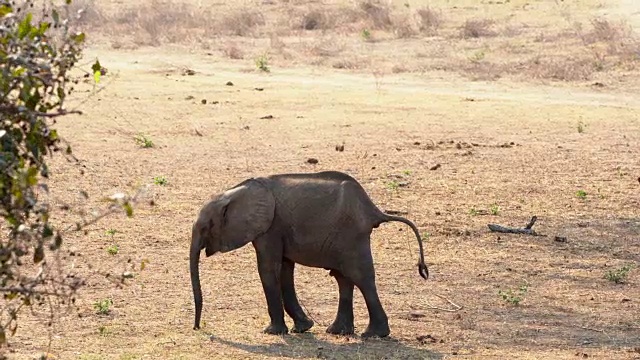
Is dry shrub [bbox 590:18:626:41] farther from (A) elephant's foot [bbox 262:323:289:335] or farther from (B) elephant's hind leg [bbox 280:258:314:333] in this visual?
(A) elephant's foot [bbox 262:323:289:335]

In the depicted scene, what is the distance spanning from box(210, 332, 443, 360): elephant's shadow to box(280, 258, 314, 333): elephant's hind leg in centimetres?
11

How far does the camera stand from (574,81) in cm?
2284

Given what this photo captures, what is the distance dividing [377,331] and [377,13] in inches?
833

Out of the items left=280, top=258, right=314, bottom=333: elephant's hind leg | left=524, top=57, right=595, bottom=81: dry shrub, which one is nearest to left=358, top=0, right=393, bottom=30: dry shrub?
left=524, top=57, right=595, bottom=81: dry shrub

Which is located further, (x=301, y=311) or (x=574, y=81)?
(x=574, y=81)

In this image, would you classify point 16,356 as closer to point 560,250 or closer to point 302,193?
point 302,193

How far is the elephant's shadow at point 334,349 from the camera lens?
8867mm

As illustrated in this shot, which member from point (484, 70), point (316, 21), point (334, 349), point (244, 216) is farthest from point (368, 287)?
point (316, 21)

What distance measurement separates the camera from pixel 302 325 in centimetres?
950

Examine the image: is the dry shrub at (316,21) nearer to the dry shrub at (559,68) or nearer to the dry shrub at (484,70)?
the dry shrub at (484,70)

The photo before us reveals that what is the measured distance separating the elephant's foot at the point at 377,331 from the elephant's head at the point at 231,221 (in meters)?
1.01

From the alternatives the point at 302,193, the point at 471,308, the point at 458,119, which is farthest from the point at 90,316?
the point at 458,119

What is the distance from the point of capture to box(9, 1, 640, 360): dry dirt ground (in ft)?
30.8

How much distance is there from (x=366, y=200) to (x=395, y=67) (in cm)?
1529
